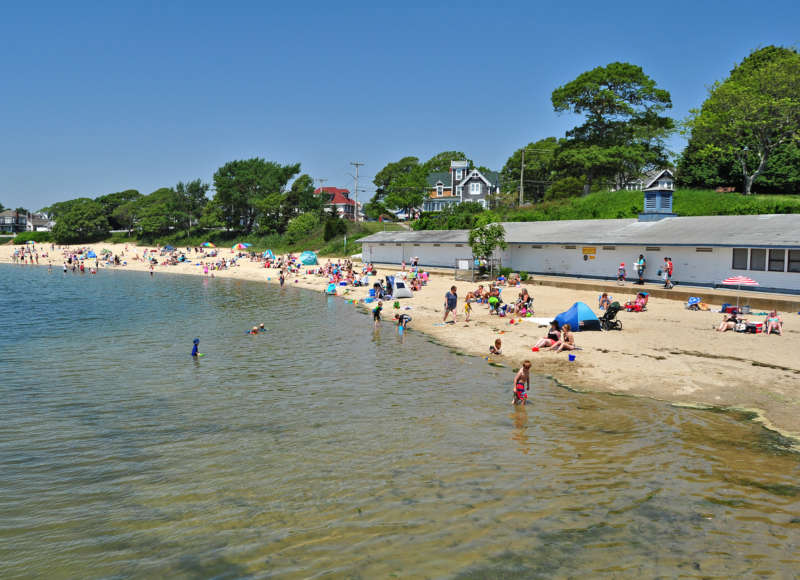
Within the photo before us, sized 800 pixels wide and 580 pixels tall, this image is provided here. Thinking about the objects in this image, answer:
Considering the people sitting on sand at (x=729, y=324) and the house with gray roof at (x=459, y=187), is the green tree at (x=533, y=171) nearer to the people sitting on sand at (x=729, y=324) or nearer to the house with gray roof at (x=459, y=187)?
the house with gray roof at (x=459, y=187)

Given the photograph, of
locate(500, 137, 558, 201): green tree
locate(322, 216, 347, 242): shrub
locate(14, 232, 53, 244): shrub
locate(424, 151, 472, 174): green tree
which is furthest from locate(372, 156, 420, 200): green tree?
locate(14, 232, 53, 244): shrub

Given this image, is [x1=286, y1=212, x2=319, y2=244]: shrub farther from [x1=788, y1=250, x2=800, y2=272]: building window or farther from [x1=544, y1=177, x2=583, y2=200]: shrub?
[x1=788, y1=250, x2=800, y2=272]: building window

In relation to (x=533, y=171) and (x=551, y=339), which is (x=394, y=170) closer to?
(x=533, y=171)

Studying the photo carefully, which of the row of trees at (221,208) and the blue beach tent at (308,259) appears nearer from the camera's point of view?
the blue beach tent at (308,259)

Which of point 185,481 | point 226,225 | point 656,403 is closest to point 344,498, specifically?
point 185,481

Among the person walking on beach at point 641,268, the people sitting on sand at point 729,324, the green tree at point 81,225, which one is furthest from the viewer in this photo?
the green tree at point 81,225

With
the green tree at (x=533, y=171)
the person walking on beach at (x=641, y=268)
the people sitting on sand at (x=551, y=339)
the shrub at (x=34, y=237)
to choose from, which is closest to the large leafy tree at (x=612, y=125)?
the green tree at (x=533, y=171)

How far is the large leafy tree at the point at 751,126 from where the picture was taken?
4822 centimetres

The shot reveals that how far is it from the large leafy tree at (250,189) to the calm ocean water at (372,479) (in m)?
72.0

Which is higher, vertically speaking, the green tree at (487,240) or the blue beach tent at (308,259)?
the green tree at (487,240)

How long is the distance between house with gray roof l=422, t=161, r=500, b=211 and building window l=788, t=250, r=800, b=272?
193 ft

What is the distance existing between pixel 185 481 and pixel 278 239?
76.6 meters

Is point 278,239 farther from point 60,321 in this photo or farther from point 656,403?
point 656,403

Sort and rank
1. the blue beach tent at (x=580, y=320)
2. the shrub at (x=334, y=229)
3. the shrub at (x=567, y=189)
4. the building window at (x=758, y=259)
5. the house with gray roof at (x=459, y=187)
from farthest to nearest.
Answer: the house with gray roof at (x=459, y=187)
the shrub at (x=334, y=229)
the shrub at (x=567, y=189)
the building window at (x=758, y=259)
the blue beach tent at (x=580, y=320)
